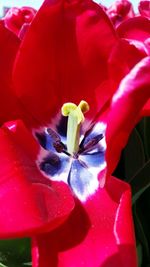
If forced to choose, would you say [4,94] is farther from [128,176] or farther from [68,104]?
[128,176]

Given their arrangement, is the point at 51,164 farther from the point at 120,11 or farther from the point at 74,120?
the point at 120,11

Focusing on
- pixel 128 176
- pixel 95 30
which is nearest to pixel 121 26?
pixel 95 30

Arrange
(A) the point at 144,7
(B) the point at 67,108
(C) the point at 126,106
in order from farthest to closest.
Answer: (A) the point at 144,7, (B) the point at 67,108, (C) the point at 126,106

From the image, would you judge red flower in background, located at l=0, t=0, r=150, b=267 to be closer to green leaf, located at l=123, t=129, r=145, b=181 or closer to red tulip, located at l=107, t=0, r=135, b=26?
green leaf, located at l=123, t=129, r=145, b=181

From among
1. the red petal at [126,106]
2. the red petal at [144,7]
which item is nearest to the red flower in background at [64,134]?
the red petal at [126,106]

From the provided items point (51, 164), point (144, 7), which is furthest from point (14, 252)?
point (144, 7)

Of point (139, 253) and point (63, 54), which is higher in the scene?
point (63, 54)
